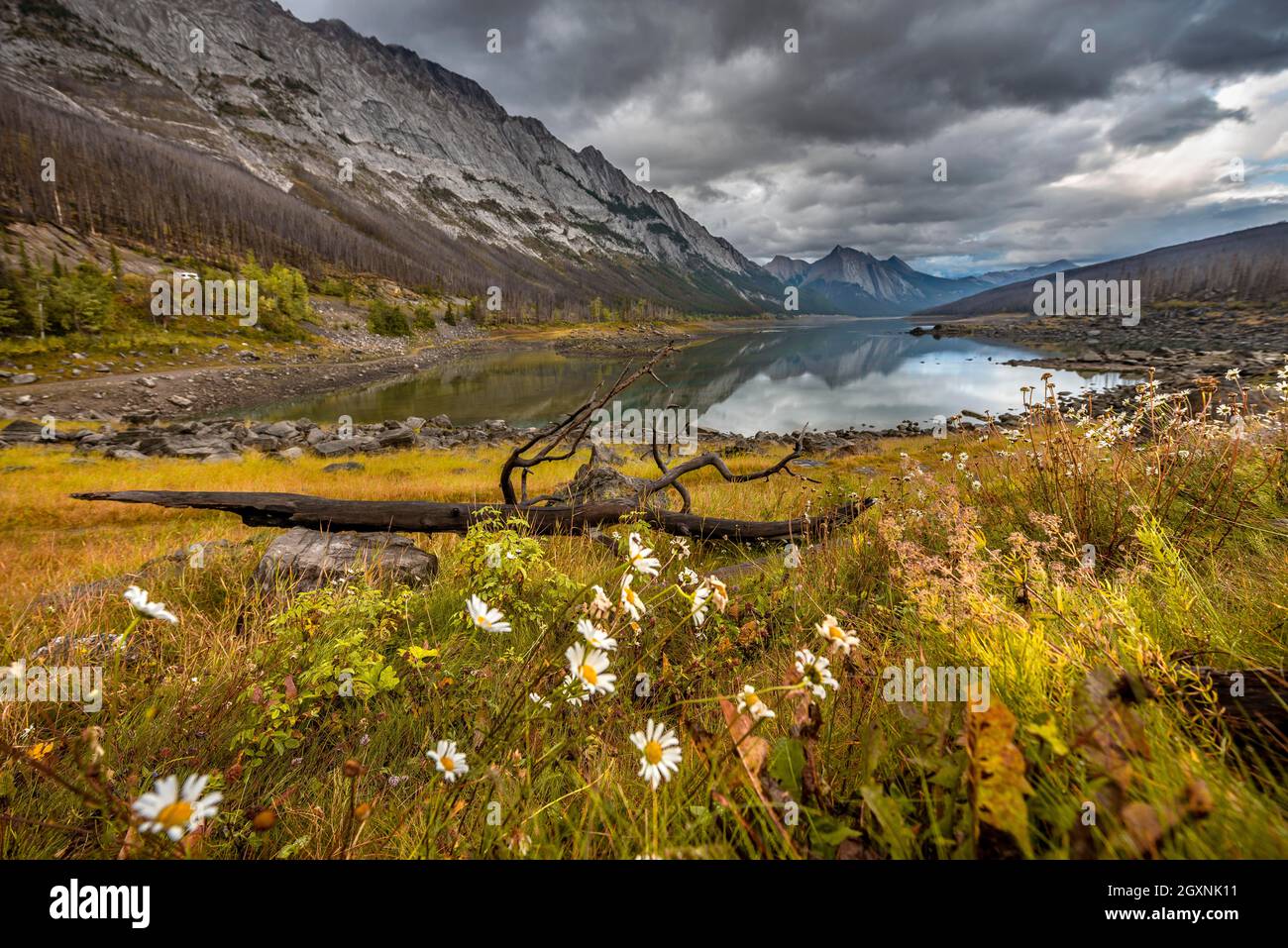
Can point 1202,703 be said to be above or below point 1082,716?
below

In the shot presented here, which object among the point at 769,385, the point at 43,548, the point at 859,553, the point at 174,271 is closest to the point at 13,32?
the point at 174,271

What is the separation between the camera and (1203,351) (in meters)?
57.8

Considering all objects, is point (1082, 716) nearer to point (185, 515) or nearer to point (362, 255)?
point (185, 515)

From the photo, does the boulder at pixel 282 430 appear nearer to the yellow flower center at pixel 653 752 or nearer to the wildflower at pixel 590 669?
the wildflower at pixel 590 669

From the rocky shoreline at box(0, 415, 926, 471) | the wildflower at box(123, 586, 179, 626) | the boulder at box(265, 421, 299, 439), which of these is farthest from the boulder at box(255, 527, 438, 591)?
the boulder at box(265, 421, 299, 439)

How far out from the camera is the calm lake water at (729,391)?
37.4 meters

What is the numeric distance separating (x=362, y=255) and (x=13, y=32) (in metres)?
152

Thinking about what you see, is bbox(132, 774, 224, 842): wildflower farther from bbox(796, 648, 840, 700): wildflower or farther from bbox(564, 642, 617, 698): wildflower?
bbox(796, 648, 840, 700): wildflower

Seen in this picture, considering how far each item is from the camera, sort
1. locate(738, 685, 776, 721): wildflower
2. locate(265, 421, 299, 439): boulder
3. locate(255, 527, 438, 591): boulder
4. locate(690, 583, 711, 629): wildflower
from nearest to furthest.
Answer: locate(738, 685, 776, 721): wildflower < locate(690, 583, 711, 629): wildflower < locate(255, 527, 438, 591): boulder < locate(265, 421, 299, 439): boulder

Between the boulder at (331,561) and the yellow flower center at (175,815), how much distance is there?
3491 millimetres

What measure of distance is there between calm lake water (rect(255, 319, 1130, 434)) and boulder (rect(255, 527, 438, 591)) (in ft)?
58.6

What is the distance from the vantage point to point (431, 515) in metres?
5.62

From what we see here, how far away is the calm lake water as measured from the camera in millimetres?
37375
